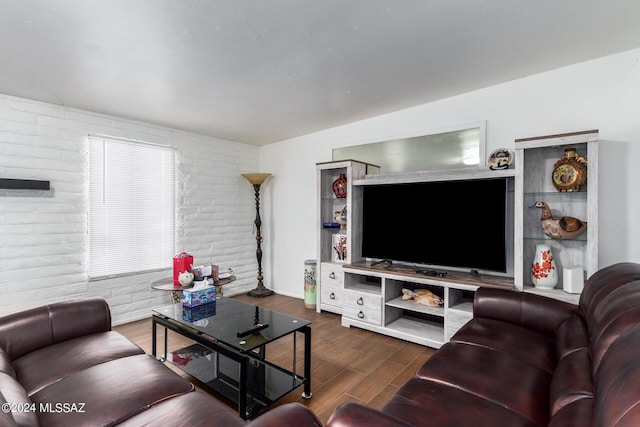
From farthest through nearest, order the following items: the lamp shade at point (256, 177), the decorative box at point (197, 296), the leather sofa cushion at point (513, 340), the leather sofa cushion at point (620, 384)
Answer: the lamp shade at point (256, 177), the decorative box at point (197, 296), the leather sofa cushion at point (513, 340), the leather sofa cushion at point (620, 384)

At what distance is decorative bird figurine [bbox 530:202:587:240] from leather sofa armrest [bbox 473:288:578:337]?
0.62 m

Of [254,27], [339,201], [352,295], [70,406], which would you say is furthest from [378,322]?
[254,27]

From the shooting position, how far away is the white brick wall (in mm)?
2824

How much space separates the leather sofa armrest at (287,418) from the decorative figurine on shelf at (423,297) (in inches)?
87.2

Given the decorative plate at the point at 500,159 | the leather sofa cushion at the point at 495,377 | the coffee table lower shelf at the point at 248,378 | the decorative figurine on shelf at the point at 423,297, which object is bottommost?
the coffee table lower shelf at the point at 248,378

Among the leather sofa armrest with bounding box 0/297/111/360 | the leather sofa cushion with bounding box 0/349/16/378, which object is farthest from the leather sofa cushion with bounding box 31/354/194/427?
the leather sofa armrest with bounding box 0/297/111/360

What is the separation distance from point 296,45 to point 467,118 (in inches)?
69.0

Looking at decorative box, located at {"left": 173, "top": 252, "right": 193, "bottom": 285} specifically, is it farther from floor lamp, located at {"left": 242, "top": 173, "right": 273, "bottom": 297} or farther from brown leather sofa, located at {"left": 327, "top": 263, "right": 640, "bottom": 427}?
brown leather sofa, located at {"left": 327, "top": 263, "right": 640, "bottom": 427}

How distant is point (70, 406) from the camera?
1.23 metres

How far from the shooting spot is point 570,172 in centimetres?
228

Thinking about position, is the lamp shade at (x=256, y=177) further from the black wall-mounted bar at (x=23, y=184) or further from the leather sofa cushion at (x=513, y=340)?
the leather sofa cushion at (x=513, y=340)

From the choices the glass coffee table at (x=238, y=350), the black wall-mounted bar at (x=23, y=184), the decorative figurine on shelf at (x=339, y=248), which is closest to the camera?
the glass coffee table at (x=238, y=350)

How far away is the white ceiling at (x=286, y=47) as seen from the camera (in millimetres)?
1660

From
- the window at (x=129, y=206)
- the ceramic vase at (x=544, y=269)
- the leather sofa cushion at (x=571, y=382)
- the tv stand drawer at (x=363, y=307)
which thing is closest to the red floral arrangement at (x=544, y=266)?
the ceramic vase at (x=544, y=269)
